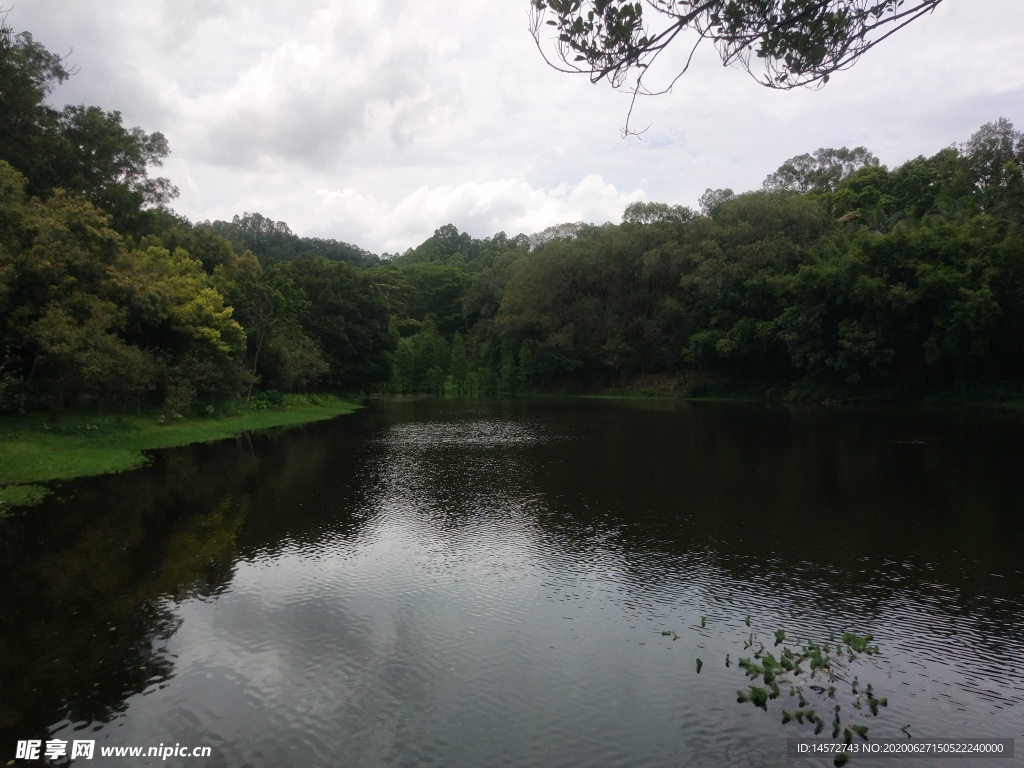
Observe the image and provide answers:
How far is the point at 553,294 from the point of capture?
65312 millimetres

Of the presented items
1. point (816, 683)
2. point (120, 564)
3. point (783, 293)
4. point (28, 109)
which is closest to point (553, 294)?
point (783, 293)

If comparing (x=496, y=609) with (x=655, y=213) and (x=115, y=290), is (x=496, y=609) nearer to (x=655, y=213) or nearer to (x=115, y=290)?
(x=115, y=290)

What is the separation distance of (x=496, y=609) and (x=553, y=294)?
58.4 meters

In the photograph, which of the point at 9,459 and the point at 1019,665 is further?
the point at 9,459

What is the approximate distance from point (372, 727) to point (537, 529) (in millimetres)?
6789

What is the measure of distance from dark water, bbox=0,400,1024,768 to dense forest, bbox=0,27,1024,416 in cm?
777

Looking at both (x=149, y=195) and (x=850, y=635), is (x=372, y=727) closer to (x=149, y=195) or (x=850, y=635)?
(x=850, y=635)

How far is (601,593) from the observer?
8.77 metres

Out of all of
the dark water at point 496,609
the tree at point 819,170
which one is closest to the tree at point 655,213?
the tree at point 819,170

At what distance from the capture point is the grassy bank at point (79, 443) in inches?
619

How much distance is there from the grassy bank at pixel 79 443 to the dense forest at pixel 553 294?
35.2 inches

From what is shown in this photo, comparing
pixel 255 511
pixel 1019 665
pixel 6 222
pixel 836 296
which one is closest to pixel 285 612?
pixel 255 511

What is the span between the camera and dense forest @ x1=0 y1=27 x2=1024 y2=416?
21.0 meters

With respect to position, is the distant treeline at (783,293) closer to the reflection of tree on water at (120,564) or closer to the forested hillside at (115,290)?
the forested hillside at (115,290)
